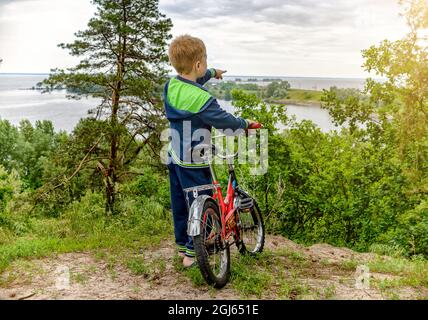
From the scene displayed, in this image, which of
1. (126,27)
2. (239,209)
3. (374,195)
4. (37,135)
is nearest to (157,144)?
(126,27)

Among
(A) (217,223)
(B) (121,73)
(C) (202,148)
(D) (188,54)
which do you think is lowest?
(A) (217,223)

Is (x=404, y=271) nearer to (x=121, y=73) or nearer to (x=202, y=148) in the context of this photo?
(x=202, y=148)

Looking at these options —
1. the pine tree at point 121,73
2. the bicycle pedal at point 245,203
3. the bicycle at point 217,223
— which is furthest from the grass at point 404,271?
the pine tree at point 121,73

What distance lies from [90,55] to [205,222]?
11.8 m

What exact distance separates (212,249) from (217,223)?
0.25m

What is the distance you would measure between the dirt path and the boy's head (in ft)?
6.65

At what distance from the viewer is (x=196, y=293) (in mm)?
4176

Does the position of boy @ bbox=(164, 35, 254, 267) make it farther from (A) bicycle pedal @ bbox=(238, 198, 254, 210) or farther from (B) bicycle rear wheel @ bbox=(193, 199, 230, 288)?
(A) bicycle pedal @ bbox=(238, 198, 254, 210)

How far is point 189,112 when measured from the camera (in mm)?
4082

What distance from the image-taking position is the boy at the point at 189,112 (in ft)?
13.3

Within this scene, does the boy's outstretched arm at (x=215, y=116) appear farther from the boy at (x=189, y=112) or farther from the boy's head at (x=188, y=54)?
the boy's head at (x=188, y=54)

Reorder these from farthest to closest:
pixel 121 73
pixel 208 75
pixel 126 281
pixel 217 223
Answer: pixel 121 73
pixel 208 75
pixel 126 281
pixel 217 223

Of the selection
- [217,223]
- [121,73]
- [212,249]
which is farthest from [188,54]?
[121,73]
